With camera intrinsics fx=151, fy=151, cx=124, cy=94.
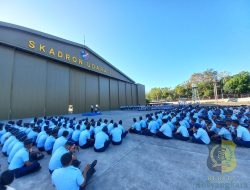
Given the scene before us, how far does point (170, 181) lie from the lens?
3.59m

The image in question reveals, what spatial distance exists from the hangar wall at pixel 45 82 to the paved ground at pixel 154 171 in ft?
37.9

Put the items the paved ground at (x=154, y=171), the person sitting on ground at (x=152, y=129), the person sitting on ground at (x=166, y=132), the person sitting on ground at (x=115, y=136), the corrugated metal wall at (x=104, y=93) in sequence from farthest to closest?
the corrugated metal wall at (x=104, y=93) < the person sitting on ground at (x=152, y=129) < the person sitting on ground at (x=166, y=132) < the person sitting on ground at (x=115, y=136) < the paved ground at (x=154, y=171)

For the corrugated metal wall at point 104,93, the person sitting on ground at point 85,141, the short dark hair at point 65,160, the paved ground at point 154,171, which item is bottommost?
the paved ground at point 154,171

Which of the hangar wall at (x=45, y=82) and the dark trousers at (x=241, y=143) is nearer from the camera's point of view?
the dark trousers at (x=241, y=143)

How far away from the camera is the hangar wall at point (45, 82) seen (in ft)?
46.7

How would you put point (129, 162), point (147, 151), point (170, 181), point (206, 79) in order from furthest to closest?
1. point (206, 79)
2. point (147, 151)
3. point (129, 162)
4. point (170, 181)

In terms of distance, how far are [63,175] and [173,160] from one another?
11.5 feet

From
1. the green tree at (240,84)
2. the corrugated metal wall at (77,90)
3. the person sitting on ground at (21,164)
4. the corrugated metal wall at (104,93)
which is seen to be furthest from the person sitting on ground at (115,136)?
the green tree at (240,84)

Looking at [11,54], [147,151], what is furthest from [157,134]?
[11,54]

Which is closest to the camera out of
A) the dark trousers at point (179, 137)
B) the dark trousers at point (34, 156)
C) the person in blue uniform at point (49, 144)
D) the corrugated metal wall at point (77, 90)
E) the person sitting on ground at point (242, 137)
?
the dark trousers at point (34, 156)

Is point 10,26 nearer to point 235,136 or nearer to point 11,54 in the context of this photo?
point 11,54

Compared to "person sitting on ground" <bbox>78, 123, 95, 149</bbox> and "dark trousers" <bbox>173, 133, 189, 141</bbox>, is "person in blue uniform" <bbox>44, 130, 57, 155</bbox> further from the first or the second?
"dark trousers" <bbox>173, 133, 189, 141</bbox>

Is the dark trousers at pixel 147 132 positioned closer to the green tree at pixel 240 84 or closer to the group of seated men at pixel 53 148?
the group of seated men at pixel 53 148

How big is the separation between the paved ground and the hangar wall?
455 inches
